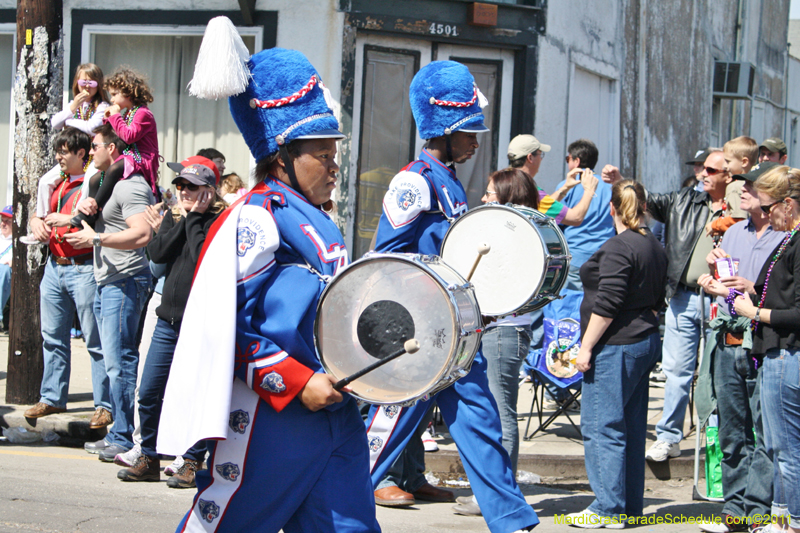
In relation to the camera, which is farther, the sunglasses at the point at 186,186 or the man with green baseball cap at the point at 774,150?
the man with green baseball cap at the point at 774,150

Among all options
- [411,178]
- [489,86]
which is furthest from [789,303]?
[489,86]

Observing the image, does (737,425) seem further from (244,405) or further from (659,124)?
(659,124)

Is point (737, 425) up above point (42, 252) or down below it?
below

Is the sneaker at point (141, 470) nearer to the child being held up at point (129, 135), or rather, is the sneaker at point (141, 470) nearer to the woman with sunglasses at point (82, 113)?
the child being held up at point (129, 135)

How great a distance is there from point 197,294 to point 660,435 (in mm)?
4647

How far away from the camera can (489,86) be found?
33.6ft

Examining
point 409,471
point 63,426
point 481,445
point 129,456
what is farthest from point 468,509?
point 63,426

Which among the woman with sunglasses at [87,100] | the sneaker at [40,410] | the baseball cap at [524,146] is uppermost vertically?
the woman with sunglasses at [87,100]

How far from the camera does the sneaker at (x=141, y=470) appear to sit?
5570 millimetres

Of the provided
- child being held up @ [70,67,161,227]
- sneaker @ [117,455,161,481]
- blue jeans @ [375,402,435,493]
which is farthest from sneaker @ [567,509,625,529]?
child being held up @ [70,67,161,227]

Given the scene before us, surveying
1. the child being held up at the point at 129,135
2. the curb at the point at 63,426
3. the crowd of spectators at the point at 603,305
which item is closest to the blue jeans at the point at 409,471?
the crowd of spectators at the point at 603,305

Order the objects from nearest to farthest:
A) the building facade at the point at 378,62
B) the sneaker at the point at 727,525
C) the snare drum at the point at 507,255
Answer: the snare drum at the point at 507,255 → the sneaker at the point at 727,525 → the building facade at the point at 378,62

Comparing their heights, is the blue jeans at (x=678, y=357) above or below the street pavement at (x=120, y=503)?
above

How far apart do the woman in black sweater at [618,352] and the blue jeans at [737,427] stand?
42 centimetres
